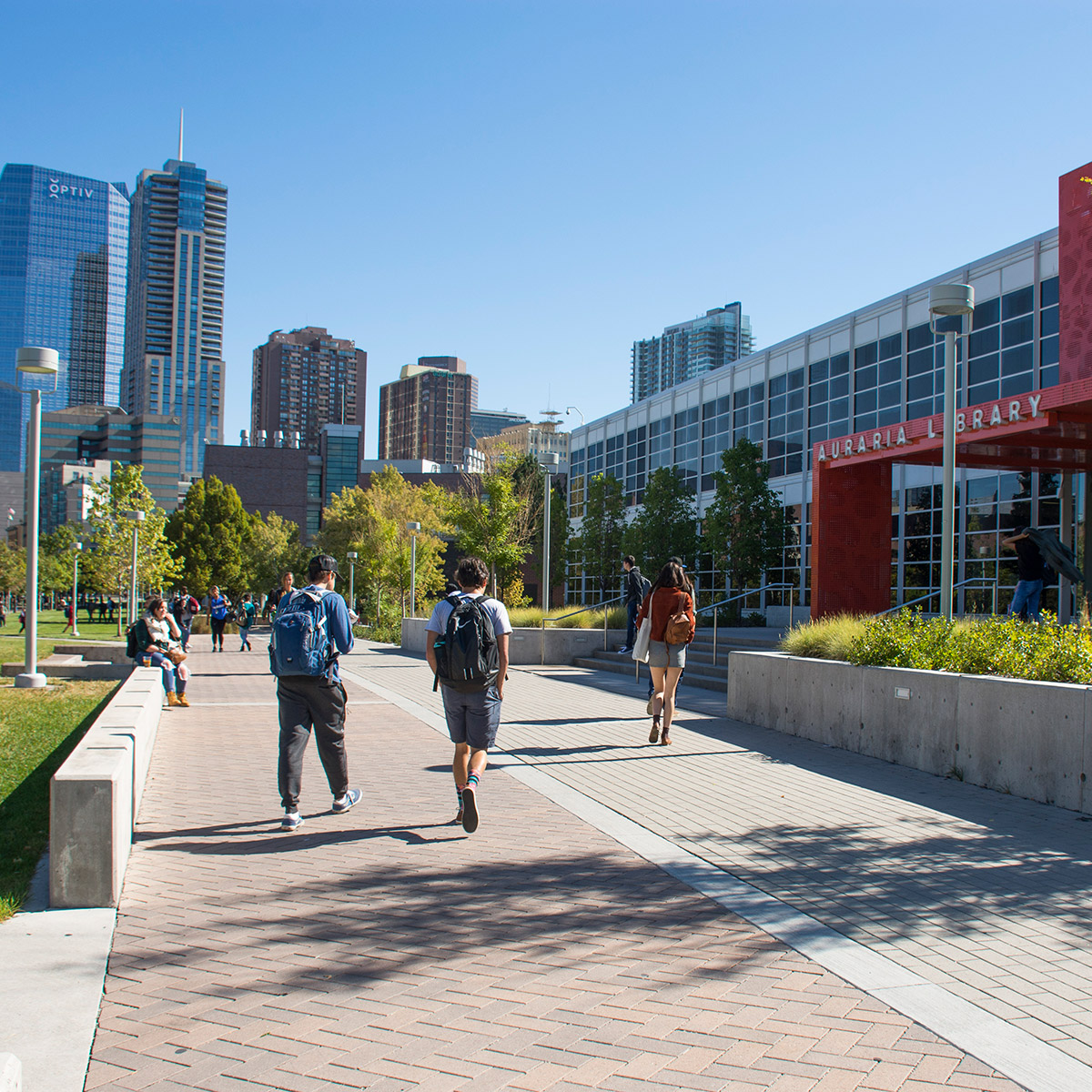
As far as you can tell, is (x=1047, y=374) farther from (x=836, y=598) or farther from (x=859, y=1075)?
(x=859, y=1075)

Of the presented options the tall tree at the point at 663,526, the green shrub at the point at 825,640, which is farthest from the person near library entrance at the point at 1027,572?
the tall tree at the point at 663,526

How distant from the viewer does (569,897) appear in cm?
500

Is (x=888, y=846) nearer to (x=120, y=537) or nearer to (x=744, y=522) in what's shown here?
(x=744, y=522)

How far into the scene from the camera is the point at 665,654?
10.3 m

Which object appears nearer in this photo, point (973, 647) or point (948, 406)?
point (973, 647)

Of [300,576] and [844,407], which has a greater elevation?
[844,407]

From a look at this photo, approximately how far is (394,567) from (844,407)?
2314 cm

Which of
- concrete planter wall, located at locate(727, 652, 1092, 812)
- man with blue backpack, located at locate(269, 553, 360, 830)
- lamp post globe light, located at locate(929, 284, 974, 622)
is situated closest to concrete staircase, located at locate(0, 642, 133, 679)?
concrete planter wall, located at locate(727, 652, 1092, 812)

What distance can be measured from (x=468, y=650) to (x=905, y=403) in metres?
23.1

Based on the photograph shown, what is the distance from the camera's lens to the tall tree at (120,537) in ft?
134

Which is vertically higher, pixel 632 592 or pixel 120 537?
pixel 120 537

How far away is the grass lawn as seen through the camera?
18.4 feet

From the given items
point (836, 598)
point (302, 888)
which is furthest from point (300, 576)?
point (302, 888)

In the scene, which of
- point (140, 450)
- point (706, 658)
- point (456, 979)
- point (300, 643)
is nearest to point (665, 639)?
point (300, 643)
